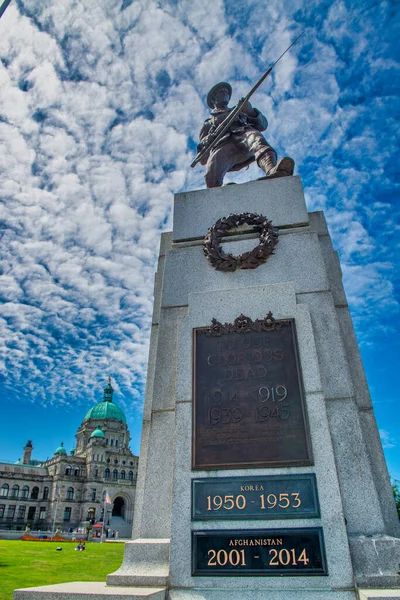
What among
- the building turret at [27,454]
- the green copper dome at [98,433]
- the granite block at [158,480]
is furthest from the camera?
the building turret at [27,454]

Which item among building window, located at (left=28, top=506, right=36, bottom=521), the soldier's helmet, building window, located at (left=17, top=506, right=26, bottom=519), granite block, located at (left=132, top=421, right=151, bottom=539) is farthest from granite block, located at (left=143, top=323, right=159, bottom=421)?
building window, located at (left=28, top=506, right=36, bottom=521)

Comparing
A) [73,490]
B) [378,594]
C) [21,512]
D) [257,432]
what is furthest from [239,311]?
[21,512]

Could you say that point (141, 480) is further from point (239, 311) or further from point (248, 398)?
point (239, 311)

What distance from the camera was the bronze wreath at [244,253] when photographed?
18.0 ft

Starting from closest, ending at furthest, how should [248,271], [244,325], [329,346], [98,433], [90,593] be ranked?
1. [90,593]
2. [329,346]
3. [244,325]
4. [248,271]
5. [98,433]

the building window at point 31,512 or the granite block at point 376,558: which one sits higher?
the building window at point 31,512

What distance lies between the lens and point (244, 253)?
18.3 ft

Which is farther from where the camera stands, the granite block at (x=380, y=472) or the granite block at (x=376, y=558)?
the granite block at (x=380, y=472)

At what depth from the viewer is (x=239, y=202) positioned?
619cm

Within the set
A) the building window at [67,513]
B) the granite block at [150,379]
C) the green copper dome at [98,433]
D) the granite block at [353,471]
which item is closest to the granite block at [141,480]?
the granite block at [150,379]

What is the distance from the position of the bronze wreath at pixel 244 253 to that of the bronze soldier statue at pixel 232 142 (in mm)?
1305

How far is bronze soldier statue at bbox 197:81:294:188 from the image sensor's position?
698 centimetres

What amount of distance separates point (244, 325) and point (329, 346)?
3.21ft

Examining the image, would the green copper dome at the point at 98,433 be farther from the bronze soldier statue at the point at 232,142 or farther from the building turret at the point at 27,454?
the bronze soldier statue at the point at 232,142
